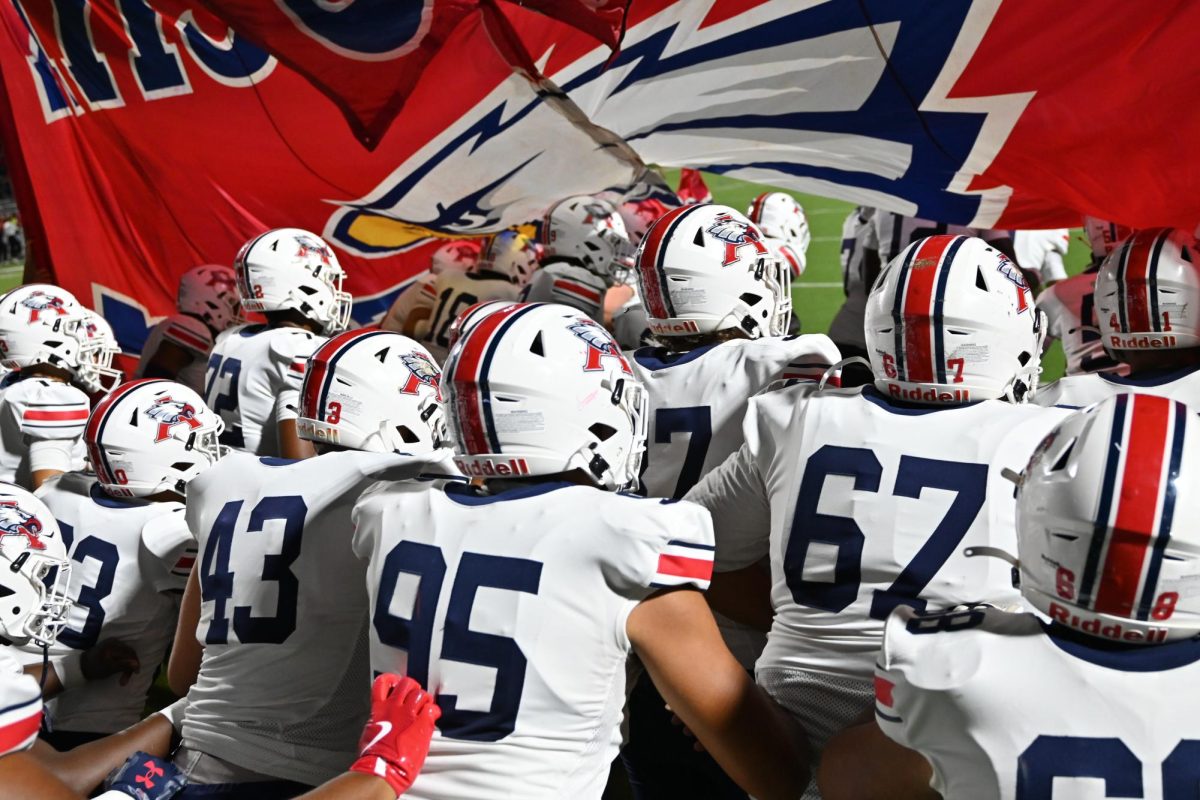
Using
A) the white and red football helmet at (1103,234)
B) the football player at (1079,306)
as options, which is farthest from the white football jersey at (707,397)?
the white and red football helmet at (1103,234)

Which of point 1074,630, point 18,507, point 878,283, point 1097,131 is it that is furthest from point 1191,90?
point 18,507

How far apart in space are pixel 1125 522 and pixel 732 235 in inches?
98.5

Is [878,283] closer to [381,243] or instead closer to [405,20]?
[405,20]

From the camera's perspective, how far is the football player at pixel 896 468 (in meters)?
2.55

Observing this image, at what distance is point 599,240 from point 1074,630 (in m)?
5.67

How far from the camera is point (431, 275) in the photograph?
7.52 m

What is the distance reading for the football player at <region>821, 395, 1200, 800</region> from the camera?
1702 millimetres

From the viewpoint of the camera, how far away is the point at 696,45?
4.92 meters

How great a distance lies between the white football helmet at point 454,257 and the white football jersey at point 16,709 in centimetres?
540

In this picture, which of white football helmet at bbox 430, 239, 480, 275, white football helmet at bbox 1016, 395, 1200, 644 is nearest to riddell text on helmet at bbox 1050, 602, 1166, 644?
white football helmet at bbox 1016, 395, 1200, 644

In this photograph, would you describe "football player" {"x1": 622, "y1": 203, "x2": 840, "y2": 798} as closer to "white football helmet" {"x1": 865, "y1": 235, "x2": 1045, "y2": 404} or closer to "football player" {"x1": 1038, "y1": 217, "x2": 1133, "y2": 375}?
"white football helmet" {"x1": 865, "y1": 235, "x2": 1045, "y2": 404}

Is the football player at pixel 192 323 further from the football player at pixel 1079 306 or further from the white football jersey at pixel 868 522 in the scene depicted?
the white football jersey at pixel 868 522

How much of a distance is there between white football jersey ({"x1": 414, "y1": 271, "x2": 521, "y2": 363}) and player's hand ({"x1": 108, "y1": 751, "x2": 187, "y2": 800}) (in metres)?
4.06

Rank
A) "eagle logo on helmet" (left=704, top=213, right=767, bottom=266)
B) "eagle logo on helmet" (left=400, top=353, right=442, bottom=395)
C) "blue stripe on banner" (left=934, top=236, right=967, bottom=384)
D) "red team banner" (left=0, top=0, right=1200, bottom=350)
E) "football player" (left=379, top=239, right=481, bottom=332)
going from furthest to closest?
1. "football player" (left=379, top=239, right=481, bottom=332)
2. "red team banner" (left=0, top=0, right=1200, bottom=350)
3. "eagle logo on helmet" (left=704, top=213, right=767, bottom=266)
4. "eagle logo on helmet" (left=400, top=353, right=442, bottom=395)
5. "blue stripe on banner" (left=934, top=236, right=967, bottom=384)
